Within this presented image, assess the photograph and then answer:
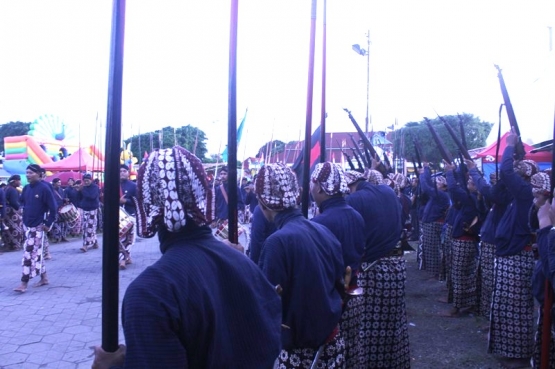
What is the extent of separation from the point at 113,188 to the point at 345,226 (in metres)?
1.97

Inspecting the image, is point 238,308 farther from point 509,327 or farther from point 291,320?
point 509,327

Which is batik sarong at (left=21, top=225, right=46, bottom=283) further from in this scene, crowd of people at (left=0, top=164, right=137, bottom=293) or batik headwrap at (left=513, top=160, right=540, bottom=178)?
batik headwrap at (left=513, top=160, right=540, bottom=178)

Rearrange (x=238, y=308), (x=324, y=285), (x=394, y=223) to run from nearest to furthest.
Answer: (x=238, y=308) → (x=324, y=285) → (x=394, y=223)

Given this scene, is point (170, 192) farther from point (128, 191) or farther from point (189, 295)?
point (128, 191)

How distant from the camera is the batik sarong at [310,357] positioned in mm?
2791

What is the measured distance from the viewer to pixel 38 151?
78.8 ft

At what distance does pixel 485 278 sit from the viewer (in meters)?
6.45

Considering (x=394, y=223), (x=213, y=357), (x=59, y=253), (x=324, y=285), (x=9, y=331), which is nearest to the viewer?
(x=213, y=357)

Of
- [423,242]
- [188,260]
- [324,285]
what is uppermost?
[188,260]

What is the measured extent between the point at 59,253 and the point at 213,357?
1229 centimetres


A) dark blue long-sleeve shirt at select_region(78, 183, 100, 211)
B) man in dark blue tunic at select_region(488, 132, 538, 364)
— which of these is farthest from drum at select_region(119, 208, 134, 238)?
man in dark blue tunic at select_region(488, 132, 538, 364)

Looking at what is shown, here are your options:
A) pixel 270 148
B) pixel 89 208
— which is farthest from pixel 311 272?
pixel 89 208

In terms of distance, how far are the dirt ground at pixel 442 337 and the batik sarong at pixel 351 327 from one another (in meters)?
1.86

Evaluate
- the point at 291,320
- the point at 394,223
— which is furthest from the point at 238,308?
the point at 394,223
